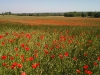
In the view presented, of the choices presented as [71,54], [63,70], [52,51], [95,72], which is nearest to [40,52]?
[52,51]

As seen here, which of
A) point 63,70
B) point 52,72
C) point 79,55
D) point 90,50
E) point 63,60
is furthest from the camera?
point 90,50

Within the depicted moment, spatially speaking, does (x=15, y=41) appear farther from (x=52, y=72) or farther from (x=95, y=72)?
(x=95, y=72)

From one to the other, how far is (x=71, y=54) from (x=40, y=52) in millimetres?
893

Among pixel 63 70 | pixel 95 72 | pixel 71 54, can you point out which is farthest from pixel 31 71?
pixel 71 54

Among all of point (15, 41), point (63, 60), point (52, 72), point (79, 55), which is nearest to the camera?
point (52, 72)

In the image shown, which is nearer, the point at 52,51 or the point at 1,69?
the point at 1,69

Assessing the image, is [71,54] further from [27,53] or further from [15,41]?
[15,41]

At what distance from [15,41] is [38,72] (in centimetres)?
304

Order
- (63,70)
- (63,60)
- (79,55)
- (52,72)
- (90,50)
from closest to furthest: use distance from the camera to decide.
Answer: (52,72) < (63,70) < (63,60) < (79,55) < (90,50)

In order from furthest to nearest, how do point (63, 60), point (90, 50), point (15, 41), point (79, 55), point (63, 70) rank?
point (15, 41), point (90, 50), point (79, 55), point (63, 60), point (63, 70)

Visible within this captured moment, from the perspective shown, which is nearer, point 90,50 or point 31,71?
point 31,71

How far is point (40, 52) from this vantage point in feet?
16.5

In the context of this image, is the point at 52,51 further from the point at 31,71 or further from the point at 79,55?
the point at 31,71

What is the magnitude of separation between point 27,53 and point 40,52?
0.42 m
